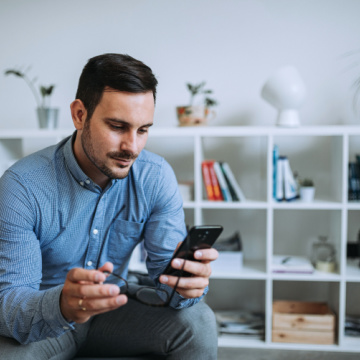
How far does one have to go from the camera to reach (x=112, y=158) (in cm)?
126

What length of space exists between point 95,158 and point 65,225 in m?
0.22

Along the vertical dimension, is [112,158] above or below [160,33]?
below

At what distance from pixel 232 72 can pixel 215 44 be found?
18cm

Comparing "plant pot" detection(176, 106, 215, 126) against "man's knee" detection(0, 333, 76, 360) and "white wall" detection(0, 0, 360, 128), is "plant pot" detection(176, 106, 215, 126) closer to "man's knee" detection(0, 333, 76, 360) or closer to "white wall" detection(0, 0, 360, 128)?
"white wall" detection(0, 0, 360, 128)

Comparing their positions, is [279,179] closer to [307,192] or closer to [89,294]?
[307,192]

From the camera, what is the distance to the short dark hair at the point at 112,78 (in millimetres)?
1227

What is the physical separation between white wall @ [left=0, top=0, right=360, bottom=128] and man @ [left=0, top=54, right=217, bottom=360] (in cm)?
111

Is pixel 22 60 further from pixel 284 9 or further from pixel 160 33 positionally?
Result: pixel 284 9

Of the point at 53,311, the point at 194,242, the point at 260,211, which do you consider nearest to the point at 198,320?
the point at 194,242

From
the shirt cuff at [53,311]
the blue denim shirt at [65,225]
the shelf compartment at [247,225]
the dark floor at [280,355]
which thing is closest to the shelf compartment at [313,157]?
the shelf compartment at [247,225]

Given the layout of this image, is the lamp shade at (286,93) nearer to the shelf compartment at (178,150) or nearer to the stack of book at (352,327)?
the shelf compartment at (178,150)

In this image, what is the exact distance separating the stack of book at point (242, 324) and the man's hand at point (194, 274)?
1209 mm

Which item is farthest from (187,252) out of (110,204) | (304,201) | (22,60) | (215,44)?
(22,60)

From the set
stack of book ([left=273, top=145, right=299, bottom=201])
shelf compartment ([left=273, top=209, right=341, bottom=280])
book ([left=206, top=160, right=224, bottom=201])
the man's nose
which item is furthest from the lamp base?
the man's nose
